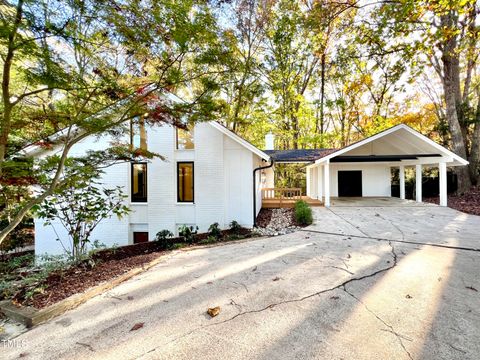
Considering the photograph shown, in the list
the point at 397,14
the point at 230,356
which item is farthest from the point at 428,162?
the point at 230,356

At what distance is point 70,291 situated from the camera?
368cm

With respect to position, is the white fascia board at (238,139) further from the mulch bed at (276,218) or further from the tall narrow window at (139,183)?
the tall narrow window at (139,183)

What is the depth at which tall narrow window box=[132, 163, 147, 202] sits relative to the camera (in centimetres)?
1043

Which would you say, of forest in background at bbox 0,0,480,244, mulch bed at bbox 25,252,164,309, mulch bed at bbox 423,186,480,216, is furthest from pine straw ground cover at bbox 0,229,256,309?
mulch bed at bbox 423,186,480,216

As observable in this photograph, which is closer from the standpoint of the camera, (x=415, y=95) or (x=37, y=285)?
(x=37, y=285)

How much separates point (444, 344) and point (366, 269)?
6.34 feet

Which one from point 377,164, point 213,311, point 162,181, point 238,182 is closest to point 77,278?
point 213,311

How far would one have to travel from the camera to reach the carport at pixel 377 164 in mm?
11683

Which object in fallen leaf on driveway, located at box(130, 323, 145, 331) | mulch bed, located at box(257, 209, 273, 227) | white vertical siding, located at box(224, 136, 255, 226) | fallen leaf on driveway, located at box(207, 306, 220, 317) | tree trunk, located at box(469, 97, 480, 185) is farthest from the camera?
tree trunk, located at box(469, 97, 480, 185)

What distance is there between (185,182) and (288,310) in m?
8.12

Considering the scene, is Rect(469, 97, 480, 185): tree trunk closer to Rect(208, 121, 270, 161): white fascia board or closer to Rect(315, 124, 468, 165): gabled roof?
Rect(315, 124, 468, 165): gabled roof

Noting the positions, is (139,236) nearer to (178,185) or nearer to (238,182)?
(178,185)

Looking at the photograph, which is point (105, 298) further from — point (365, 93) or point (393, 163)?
point (365, 93)

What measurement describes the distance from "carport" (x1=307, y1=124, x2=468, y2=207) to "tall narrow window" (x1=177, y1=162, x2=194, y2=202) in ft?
20.7
